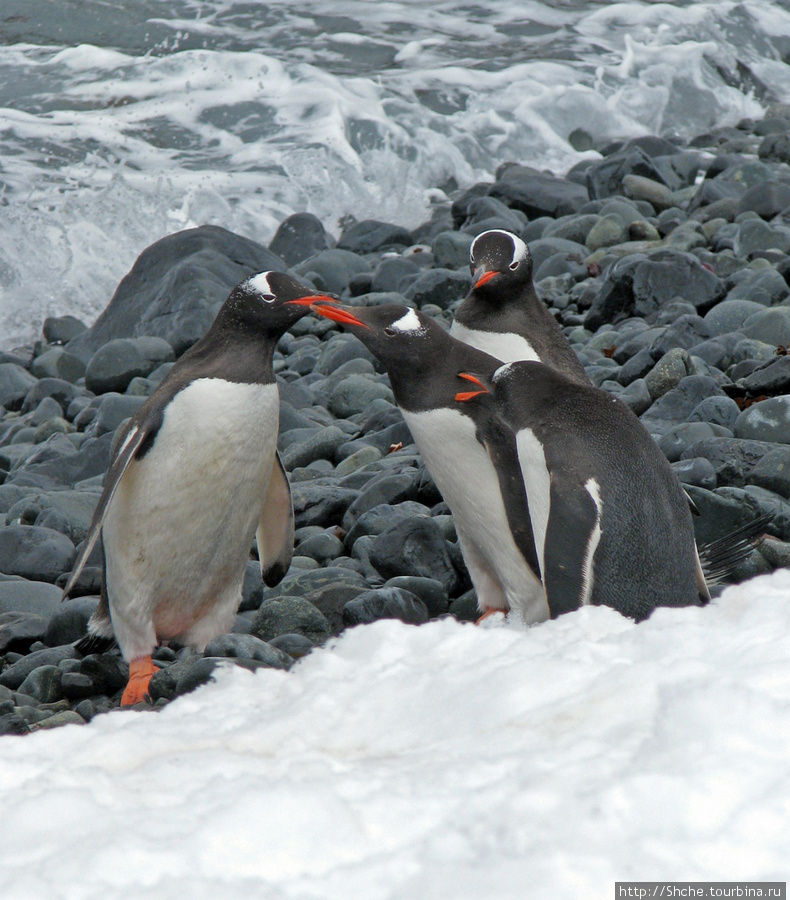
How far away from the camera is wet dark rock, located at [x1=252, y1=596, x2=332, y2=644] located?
3639mm

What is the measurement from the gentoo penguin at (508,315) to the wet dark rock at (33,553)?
1.85m

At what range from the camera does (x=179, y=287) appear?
802cm

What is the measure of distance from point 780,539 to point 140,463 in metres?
2.22

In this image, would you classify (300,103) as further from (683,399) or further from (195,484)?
(195,484)

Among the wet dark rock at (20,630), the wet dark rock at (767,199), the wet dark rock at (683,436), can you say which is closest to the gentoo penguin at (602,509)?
the wet dark rock at (683,436)

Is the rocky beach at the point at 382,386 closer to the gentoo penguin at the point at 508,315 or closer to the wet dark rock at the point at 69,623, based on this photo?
the wet dark rock at the point at 69,623

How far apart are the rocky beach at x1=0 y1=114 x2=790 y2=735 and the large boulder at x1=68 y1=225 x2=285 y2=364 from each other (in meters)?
0.02

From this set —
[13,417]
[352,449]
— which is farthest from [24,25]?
[352,449]

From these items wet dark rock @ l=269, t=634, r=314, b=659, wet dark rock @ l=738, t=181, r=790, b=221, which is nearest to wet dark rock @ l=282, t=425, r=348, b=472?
wet dark rock @ l=269, t=634, r=314, b=659

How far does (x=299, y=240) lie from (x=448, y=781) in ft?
31.5

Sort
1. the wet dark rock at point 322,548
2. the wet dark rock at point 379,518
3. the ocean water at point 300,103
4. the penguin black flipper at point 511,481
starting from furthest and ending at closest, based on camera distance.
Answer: the ocean water at point 300,103 < the wet dark rock at point 322,548 < the wet dark rock at point 379,518 < the penguin black flipper at point 511,481

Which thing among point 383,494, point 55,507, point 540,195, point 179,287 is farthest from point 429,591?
point 540,195

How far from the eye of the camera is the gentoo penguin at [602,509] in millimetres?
3020

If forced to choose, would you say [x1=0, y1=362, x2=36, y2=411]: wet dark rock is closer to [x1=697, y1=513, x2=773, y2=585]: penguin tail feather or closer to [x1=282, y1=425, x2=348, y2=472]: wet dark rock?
[x1=282, y1=425, x2=348, y2=472]: wet dark rock
